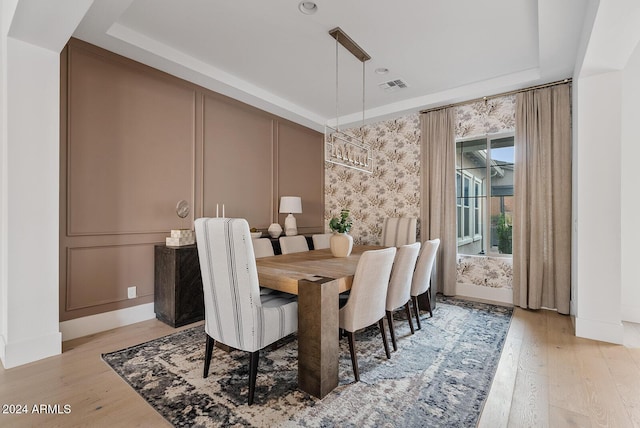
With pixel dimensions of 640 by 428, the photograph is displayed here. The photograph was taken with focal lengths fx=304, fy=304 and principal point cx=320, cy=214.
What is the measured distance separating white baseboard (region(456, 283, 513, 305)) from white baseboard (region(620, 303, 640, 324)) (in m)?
1.00

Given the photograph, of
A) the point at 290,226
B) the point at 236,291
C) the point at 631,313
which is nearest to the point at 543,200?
the point at 631,313

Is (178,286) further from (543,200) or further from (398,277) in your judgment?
(543,200)

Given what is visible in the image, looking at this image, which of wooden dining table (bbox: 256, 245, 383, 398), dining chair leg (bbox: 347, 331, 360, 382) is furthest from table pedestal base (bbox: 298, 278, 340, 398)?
dining chair leg (bbox: 347, 331, 360, 382)

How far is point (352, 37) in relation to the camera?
2885 mm

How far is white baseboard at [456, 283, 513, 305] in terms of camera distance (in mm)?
3851

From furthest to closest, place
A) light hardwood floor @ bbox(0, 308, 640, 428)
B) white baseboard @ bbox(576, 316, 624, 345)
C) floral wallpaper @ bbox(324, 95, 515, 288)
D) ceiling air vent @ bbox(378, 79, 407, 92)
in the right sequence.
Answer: floral wallpaper @ bbox(324, 95, 515, 288), ceiling air vent @ bbox(378, 79, 407, 92), white baseboard @ bbox(576, 316, 624, 345), light hardwood floor @ bbox(0, 308, 640, 428)

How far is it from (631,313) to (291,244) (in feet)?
11.8

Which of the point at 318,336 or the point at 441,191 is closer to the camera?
the point at 318,336

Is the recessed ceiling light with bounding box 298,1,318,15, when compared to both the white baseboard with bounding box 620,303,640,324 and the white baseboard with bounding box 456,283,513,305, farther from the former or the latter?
the white baseboard with bounding box 620,303,640,324

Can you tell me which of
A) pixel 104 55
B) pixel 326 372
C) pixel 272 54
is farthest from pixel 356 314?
pixel 104 55

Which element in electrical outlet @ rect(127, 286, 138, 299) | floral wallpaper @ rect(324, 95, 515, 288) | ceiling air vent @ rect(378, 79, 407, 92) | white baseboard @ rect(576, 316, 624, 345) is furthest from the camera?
floral wallpaper @ rect(324, 95, 515, 288)

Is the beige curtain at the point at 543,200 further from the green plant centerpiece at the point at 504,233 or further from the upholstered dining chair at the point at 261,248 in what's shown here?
the upholstered dining chair at the point at 261,248

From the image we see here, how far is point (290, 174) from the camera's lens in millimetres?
4953

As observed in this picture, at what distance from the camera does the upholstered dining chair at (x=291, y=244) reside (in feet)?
11.2
